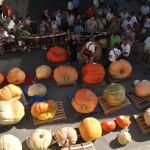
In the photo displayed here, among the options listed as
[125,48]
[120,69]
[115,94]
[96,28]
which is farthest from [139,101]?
[96,28]

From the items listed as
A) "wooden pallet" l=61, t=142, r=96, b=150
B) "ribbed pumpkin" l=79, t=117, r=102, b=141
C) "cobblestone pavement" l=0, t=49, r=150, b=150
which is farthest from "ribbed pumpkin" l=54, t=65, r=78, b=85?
"wooden pallet" l=61, t=142, r=96, b=150

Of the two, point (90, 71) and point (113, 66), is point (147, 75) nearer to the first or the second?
point (113, 66)

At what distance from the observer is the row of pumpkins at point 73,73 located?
1484 centimetres

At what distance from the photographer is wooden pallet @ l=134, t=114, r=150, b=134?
43.5 ft

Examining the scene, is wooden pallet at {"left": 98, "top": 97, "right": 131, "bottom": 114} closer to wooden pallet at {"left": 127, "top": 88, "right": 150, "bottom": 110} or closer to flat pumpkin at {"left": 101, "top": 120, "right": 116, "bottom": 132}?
wooden pallet at {"left": 127, "top": 88, "right": 150, "bottom": 110}

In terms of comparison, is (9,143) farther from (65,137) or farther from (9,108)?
(65,137)

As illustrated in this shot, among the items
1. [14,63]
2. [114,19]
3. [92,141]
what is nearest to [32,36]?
[14,63]

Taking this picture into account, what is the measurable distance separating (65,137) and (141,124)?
302cm

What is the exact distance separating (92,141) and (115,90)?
226 cm

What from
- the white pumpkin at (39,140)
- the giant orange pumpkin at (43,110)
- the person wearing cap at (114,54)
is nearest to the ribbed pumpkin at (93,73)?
the person wearing cap at (114,54)

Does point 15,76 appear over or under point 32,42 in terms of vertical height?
under

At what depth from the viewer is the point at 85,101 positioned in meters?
13.5

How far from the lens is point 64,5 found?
2055cm

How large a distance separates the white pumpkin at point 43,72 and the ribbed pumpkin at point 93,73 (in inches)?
60.1
